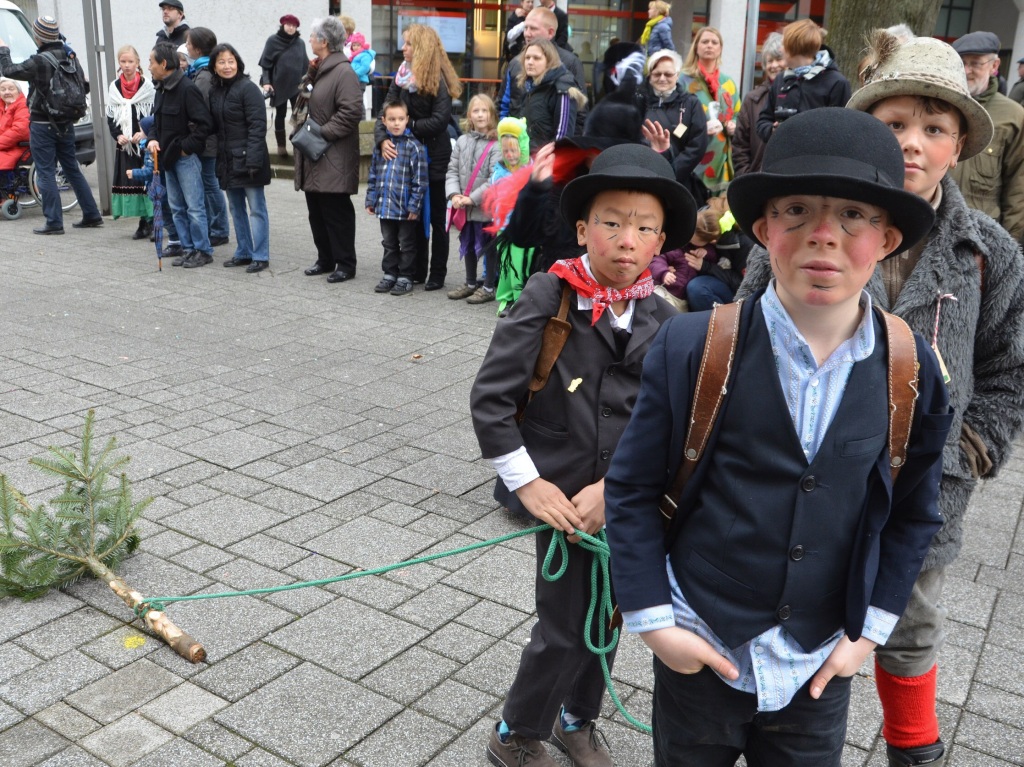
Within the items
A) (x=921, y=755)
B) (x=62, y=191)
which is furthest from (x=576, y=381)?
(x=62, y=191)

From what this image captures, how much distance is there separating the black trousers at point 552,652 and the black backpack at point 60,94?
33.8ft

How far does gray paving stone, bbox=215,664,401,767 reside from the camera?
3.02 meters

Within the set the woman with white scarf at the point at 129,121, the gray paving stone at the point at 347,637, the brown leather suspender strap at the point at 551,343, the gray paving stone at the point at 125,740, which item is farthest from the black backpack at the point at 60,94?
the brown leather suspender strap at the point at 551,343

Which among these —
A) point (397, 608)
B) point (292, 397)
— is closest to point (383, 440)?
point (292, 397)

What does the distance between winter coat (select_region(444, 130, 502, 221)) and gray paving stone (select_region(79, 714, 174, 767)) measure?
6.05m

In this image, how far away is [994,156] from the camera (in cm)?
617

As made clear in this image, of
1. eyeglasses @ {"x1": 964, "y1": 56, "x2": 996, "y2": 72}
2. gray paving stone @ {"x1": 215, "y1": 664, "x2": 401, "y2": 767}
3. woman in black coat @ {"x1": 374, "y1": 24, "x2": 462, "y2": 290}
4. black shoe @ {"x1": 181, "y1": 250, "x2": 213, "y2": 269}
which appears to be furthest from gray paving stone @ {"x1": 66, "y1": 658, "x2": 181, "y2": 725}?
black shoe @ {"x1": 181, "y1": 250, "x2": 213, "y2": 269}

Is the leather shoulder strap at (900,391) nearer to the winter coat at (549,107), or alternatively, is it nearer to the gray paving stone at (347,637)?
the gray paving stone at (347,637)

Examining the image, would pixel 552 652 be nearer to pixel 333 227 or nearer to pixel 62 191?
pixel 333 227

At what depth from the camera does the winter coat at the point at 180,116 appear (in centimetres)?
981

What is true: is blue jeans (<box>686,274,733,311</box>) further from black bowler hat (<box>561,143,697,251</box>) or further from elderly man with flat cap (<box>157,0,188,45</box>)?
elderly man with flat cap (<box>157,0,188,45</box>)

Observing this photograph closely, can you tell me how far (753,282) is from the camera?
8.31 feet

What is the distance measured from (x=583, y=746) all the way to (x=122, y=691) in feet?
4.76

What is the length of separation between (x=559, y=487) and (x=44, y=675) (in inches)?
72.7
